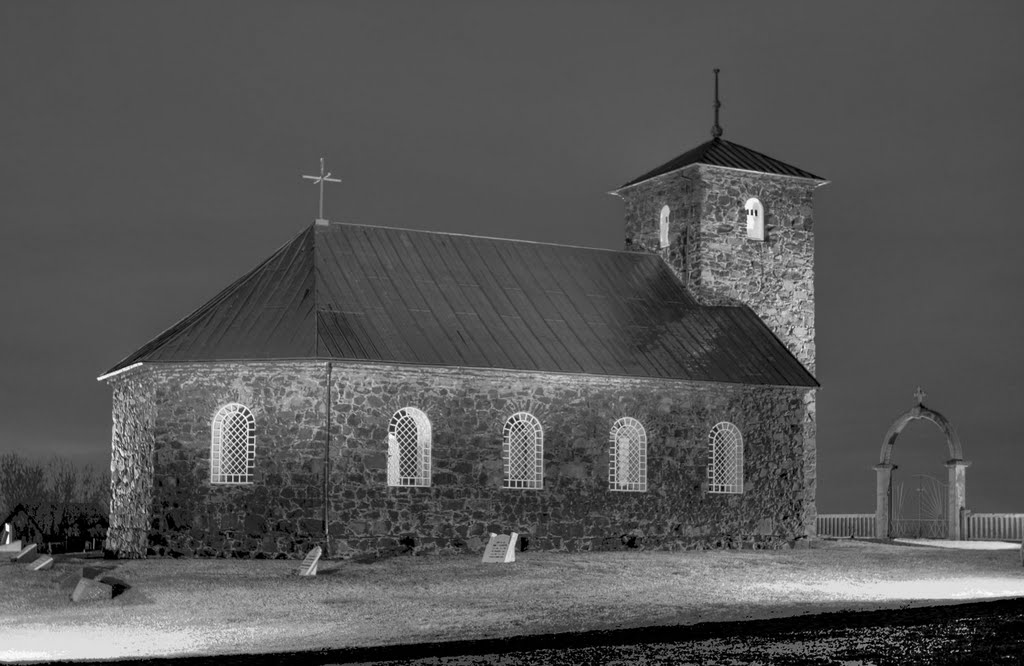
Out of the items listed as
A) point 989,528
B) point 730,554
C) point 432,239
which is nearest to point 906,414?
point 989,528

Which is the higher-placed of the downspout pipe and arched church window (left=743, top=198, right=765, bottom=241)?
arched church window (left=743, top=198, right=765, bottom=241)

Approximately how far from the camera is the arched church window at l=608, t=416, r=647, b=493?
111ft

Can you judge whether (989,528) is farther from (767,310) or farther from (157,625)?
(157,625)

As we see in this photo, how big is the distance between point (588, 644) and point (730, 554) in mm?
15121

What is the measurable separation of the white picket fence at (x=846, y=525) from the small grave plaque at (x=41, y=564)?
23497 mm

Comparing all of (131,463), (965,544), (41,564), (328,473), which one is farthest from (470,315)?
(965,544)

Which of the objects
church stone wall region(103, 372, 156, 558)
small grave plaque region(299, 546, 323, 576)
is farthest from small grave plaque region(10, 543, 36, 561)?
small grave plaque region(299, 546, 323, 576)

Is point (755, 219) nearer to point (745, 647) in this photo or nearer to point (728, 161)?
point (728, 161)

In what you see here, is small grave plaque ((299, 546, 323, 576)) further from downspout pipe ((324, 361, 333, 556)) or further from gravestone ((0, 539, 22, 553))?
gravestone ((0, 539, 22, 553))

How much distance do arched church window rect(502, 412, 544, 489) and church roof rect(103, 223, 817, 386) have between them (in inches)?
49.7

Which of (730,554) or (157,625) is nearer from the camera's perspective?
(157,625)

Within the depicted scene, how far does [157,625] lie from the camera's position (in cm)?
2148

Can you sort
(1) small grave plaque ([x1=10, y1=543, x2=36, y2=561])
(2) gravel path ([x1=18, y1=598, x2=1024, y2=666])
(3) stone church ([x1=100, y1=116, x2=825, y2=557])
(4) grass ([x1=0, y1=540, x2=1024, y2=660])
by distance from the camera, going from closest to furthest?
(2) gravel path ([x1=18, y1=598, x2=1024, y2=666]) → (4) grass ([x1=0, y1=540, x2=1024, y2=660]) → (1) small grave plaque ([x1=10, y1=543, x2=36, y2=561]) → (3) stone church ([x1=100, y1=116, x2=825, y2=557])

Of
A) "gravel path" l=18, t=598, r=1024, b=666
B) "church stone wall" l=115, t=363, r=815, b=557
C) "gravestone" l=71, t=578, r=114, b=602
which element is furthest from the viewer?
"church stone wall" l=115, t=363, r=815, b=557
